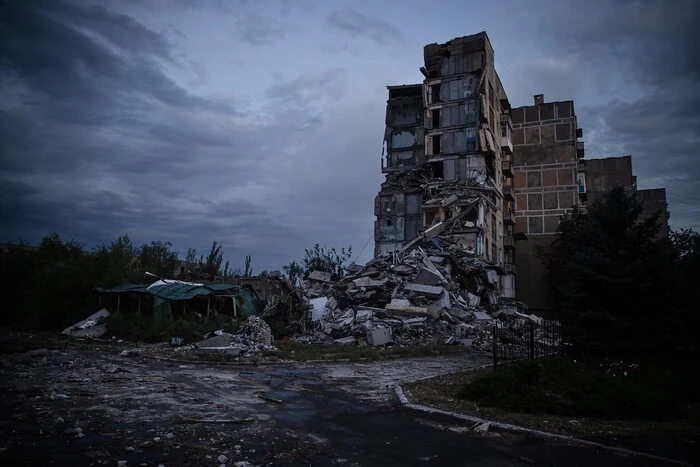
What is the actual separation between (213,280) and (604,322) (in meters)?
29.8

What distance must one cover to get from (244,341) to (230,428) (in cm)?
1368

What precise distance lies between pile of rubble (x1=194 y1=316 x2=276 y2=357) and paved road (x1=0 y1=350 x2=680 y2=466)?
6409 millimetres

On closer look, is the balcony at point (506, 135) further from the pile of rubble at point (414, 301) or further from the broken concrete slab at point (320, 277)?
the broken concrete slab at point (320, 277)

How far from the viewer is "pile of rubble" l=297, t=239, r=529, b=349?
73.3 ft

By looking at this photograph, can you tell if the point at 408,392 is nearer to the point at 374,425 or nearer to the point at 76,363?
the point at 374,425

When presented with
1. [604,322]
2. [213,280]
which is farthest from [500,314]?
[213,280]

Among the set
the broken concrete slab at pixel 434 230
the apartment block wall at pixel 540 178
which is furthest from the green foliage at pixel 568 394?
the apartment block wall at pixel 540 178

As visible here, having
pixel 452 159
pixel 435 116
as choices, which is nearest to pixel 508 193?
pixel 452 159

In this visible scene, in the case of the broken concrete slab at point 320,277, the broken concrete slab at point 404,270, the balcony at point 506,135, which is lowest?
the broken concrete slab at point 320,277

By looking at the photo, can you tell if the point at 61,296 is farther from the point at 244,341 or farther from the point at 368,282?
the point at 368,282

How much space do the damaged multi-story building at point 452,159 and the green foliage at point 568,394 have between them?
25302 mm

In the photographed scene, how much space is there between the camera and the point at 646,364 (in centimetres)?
1105

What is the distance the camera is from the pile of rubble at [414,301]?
2233 centimetres

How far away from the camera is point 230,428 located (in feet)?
→ 21.8
